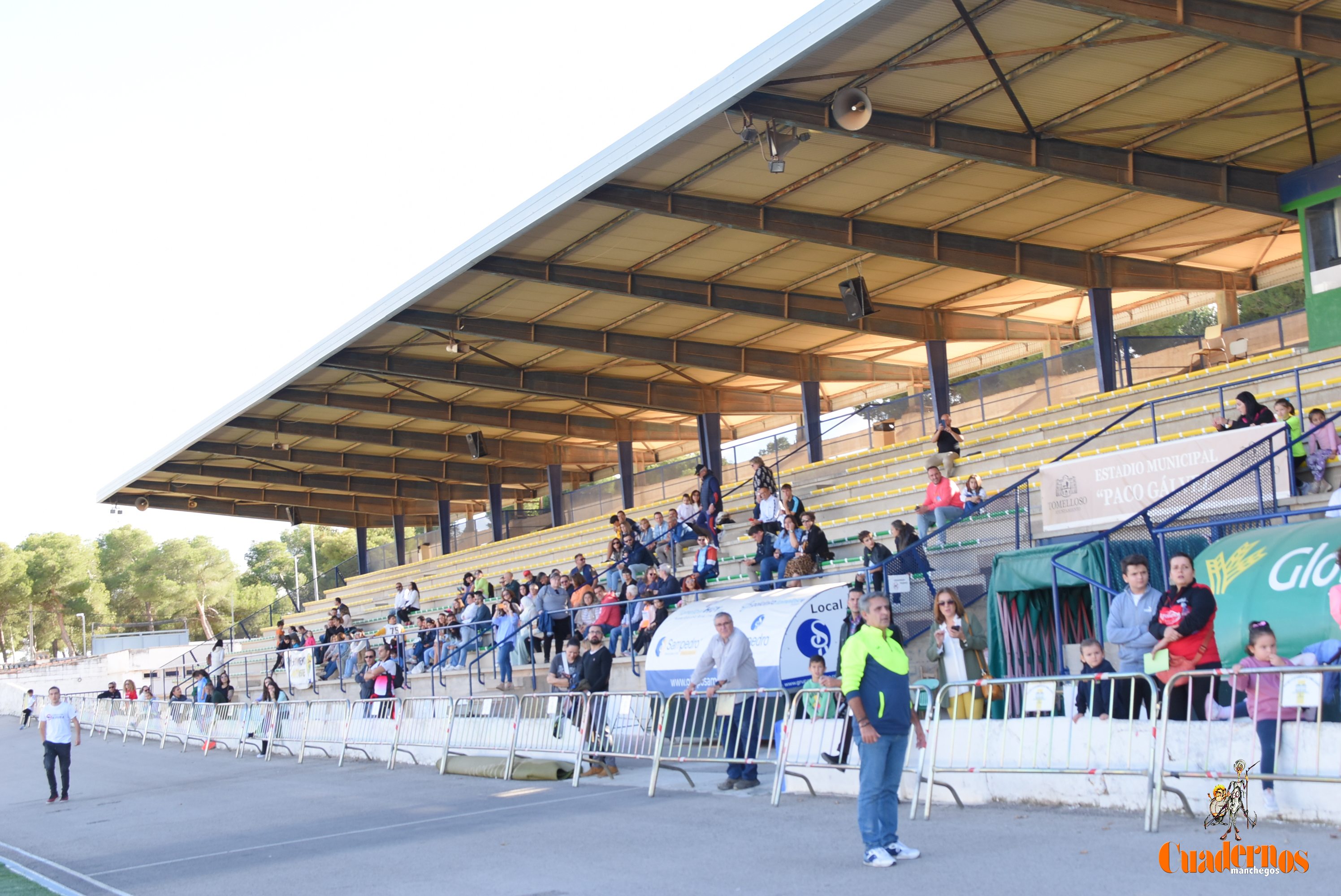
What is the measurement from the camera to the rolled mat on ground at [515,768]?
549 inches

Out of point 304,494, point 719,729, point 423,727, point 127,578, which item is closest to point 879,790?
point 719,729

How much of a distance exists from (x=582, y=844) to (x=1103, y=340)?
18.8 metres

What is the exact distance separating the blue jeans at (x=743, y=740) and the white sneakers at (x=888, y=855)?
363 centimetres

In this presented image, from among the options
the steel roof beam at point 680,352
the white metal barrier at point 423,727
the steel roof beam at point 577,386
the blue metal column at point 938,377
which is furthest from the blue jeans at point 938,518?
the steel roof beam at point 577,386

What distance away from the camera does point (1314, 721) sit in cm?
759

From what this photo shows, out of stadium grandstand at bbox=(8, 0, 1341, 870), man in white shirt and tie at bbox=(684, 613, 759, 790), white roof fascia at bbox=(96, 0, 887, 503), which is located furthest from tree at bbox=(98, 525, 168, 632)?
man in white shirt and tie at bbox=(684, 613, 759, 790)

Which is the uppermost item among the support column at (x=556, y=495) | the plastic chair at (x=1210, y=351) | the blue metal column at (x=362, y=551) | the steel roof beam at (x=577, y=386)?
the steel roof beam at (x=577, y=386)

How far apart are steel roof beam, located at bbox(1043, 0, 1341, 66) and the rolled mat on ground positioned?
408 inches

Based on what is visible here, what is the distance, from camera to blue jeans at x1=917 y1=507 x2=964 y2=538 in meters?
16.9

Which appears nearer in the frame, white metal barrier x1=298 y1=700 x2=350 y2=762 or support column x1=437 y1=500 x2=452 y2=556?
white metal barrier x1=298 y1=700 x2=350 y2=762

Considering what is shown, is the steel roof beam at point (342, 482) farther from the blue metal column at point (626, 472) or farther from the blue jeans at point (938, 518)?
the blue jeans at point (938, 518)

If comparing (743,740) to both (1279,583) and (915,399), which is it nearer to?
(1279,583)

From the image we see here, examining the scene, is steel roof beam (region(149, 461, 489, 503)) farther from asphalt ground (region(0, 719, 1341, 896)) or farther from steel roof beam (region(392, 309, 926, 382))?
asphalt ground (region(0, 719, 1341, 896))

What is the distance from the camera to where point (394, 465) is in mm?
41844
